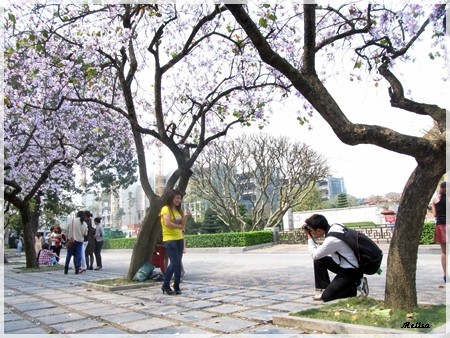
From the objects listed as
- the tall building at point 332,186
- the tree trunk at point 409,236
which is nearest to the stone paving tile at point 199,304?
the tree trunk at point 409,236

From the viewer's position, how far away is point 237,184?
1112 inches

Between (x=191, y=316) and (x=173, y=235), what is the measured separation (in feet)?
5.97

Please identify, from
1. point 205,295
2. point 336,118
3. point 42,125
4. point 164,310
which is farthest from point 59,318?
point 42,125

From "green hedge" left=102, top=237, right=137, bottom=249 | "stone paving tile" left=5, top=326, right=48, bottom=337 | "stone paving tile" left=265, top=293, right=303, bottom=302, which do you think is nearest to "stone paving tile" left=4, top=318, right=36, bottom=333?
"stone paving tile" left=5, top=326, right=48, bottom=337

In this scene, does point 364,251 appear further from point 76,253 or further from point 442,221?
point 76,253

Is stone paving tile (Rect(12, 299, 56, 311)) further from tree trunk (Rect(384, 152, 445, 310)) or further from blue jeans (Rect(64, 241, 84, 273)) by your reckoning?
blue jeans (Rect(64, 241, 84, 273))

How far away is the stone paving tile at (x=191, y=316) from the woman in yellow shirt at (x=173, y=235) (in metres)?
1.38

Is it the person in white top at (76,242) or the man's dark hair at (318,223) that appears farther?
the person in white top at (76,242)

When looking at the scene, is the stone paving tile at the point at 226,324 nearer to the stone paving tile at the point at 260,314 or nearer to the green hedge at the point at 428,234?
the stone paving tile at the point at 260,314

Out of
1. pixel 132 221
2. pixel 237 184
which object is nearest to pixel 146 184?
pixel 237 184

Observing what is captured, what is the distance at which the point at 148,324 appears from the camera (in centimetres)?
465

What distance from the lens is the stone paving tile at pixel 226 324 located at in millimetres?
4320

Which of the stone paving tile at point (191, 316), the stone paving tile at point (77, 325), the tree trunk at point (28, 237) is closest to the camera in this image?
the stone paving tile at point (77, 325)

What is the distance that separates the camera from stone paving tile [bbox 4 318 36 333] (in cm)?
471
